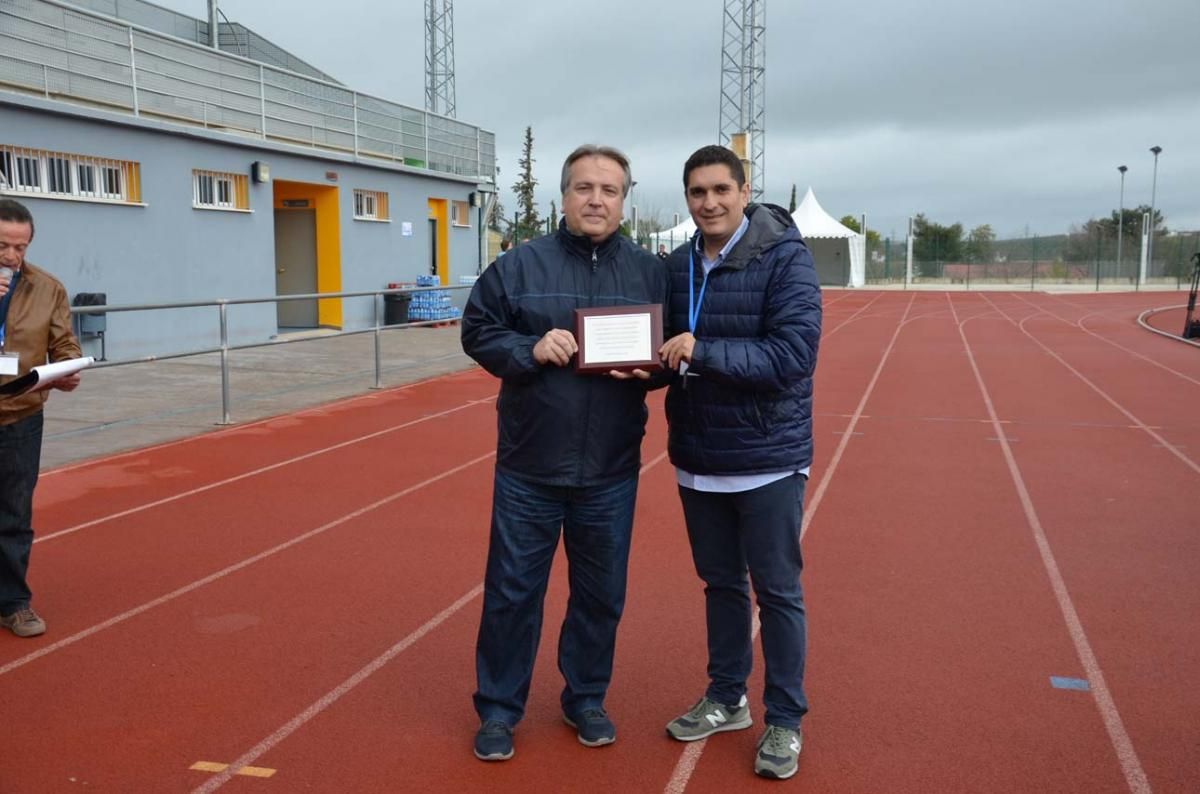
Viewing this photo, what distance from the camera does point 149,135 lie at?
51.7ft

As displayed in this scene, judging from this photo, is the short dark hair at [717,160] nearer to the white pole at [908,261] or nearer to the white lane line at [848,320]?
the white lane line at [848,320]

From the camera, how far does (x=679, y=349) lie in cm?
332

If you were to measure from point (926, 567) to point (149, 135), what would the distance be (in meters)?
13.7

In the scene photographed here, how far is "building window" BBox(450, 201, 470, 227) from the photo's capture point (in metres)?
26.0

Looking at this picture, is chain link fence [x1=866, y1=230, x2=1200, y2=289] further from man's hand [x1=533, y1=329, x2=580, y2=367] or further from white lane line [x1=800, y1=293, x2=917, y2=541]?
man's hand [x1=533, y1=329, x2=580, y2=367]

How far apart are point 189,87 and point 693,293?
16.1 meters

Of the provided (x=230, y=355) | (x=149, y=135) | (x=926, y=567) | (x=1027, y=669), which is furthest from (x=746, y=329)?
(x=149, y=135)

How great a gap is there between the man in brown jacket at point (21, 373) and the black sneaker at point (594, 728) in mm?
2487

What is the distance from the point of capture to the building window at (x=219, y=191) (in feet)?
56.2

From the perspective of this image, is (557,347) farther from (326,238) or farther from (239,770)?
(326,238)

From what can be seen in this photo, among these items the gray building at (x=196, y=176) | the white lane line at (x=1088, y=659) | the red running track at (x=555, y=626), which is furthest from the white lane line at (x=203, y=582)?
the gray building at (x=196, y=176)

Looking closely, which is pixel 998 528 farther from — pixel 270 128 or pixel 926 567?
pixel 270 128

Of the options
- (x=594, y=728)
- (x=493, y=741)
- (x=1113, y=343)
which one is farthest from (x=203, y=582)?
(x=1113, y=343)

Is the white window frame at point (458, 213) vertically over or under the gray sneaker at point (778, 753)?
over
